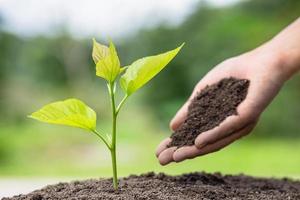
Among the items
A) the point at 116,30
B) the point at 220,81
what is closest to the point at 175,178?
the point at 220,81

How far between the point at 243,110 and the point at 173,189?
376mm

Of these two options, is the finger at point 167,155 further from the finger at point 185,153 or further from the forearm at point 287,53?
the forearm at point 287,53

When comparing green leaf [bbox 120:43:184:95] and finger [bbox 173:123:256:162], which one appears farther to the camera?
finger [bbox 173:123:256:162]

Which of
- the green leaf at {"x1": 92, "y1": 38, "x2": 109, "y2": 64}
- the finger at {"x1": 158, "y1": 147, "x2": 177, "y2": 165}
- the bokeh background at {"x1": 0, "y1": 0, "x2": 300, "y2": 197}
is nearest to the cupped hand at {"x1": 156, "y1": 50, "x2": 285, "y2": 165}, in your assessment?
the finger at {"x1": 158, "y1": 147, "x2": 177, "y2": 165}

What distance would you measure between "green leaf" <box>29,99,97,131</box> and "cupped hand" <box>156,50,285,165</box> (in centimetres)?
40

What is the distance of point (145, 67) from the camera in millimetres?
1226

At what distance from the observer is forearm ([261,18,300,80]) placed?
1.68 meters

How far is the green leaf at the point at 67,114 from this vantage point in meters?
1.17

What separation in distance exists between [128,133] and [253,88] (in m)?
7.03

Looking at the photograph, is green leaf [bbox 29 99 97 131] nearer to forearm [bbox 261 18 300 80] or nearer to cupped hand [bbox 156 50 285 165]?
cupped hand [bbox 156 50 285 165]

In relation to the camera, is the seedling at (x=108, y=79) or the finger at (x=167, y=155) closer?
the seedling at (x=108, y=79)

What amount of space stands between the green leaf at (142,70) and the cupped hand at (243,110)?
355 mm

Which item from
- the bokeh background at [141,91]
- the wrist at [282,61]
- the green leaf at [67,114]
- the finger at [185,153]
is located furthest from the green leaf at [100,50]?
the bokeh background at [141,91]

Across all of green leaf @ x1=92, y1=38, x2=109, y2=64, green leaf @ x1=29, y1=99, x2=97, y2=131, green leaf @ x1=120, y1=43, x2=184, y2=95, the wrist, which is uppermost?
the wrist
